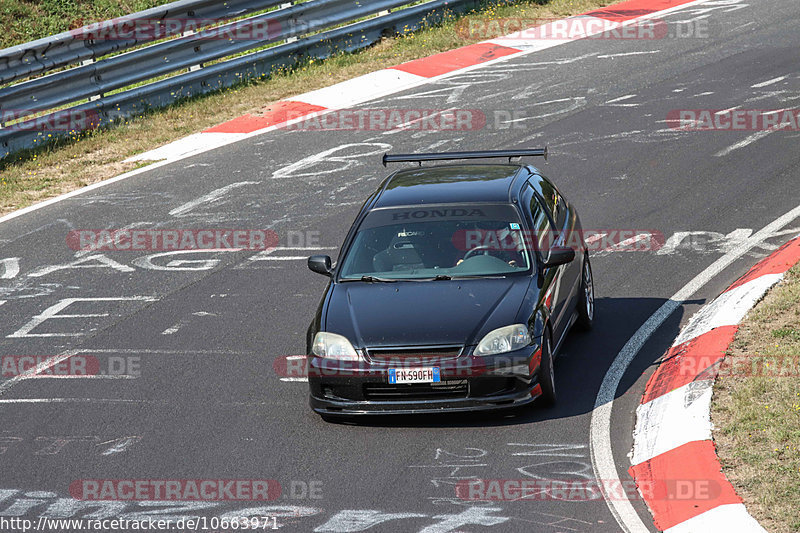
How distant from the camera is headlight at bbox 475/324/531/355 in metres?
7.75

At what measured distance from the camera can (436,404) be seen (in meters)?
7.71

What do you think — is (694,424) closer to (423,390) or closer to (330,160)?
(423,390)

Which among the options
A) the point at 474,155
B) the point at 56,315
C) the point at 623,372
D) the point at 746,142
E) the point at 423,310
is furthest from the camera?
the point at 746,142

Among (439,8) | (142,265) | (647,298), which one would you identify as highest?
(439,8)

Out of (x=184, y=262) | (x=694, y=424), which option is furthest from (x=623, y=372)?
(x=184, y=262)

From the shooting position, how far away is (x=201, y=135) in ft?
54.8

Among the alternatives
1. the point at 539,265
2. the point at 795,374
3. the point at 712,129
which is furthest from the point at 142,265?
the point at 712,129

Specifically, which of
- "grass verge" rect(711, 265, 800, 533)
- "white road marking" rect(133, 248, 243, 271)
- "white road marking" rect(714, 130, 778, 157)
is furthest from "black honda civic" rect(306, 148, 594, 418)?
"white road marking" rect(714, 130, 778, 157)

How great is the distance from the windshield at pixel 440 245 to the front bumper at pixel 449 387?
1.04m

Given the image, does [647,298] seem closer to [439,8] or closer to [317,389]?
[317,389]

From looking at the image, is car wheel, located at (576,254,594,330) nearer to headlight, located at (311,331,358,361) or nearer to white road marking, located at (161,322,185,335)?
headlight, located at (311,331,358,361)

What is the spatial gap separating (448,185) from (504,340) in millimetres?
2103

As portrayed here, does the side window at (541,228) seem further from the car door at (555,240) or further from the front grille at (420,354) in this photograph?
the front grille at (420,354)

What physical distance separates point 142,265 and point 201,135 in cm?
514
